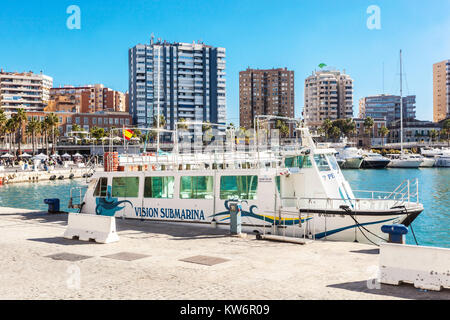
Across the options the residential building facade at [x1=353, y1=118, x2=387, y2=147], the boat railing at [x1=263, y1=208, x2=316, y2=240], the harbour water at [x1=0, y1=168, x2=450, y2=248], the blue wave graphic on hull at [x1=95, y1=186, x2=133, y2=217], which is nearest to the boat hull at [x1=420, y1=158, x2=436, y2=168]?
the harbour water at [x1=0, y1=168, x2=450, y2=248]

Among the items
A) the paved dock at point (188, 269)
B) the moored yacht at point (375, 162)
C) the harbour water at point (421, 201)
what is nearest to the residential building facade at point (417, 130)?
the moored yacht at point (375, 162)

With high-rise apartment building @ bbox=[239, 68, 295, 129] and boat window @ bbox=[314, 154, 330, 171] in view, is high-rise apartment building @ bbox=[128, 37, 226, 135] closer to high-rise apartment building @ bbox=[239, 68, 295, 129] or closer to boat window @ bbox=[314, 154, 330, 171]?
high-rise apartment building @ bbox=[239, 68, 295, 129]

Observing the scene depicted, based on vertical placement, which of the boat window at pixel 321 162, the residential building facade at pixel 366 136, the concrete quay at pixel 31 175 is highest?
the residential building facade at pixel 366 136

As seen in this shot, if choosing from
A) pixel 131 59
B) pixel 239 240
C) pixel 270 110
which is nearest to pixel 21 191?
pixel 239 240

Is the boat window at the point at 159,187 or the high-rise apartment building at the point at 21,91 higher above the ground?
the high-rise apartment building at the point at 21,91

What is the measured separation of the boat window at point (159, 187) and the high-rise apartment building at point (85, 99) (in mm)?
145338

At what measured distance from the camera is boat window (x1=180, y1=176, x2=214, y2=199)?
18.9 metres

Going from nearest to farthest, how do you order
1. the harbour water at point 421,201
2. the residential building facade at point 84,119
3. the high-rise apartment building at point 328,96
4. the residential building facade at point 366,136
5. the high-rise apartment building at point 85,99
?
the harbour water at point 421,201
the residential building facade at point 84,119
the high-rise apartment building at point 85,99
the residential building facade at point 366,136
the high-rise apartment building at point 328,96

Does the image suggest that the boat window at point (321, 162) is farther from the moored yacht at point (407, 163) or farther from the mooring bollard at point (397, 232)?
the moored yacht at point (407, 163)

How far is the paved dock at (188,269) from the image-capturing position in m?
9.46

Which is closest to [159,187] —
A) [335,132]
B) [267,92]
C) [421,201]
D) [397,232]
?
[397,232]

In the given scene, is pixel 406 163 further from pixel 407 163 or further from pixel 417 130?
pixel 417 130
